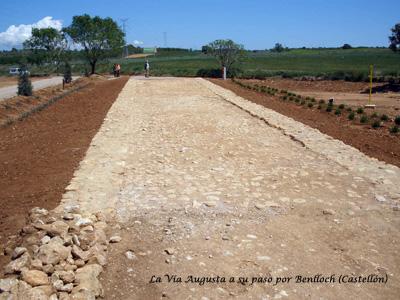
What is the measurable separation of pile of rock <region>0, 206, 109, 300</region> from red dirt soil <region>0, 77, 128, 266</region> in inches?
12.6

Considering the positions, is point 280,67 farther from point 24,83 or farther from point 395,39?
point 24,83

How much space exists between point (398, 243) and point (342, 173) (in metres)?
2.32

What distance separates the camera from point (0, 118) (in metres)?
14.1

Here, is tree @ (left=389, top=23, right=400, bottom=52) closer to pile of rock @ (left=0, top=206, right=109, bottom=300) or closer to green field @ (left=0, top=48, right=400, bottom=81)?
green field @ (left=0, top=48, right=400, bottom=81)

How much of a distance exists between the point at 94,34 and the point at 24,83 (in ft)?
77.2

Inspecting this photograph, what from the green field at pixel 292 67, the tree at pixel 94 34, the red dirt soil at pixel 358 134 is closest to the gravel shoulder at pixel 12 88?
the tree at pixel 94 34

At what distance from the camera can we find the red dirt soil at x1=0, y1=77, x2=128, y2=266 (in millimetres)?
5316

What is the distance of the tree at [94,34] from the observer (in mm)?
42969

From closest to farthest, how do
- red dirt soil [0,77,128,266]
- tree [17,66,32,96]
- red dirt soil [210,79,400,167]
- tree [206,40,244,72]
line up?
red dirt soil [0,77,128,266], red dirt soil [210,79,400,167], tree [17,66,32,96], tree [206,40,244,72]

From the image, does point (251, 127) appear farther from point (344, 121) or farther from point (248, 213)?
point (248, 213)

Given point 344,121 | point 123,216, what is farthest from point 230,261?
point 344,121

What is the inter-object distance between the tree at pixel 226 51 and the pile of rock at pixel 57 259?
35.3 m

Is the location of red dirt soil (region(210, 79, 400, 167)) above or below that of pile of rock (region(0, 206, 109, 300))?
above

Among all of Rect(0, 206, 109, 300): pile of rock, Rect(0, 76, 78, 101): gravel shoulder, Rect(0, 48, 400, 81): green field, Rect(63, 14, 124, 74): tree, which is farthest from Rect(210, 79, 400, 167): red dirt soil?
Rect(63, 14, 124, 74): tree
